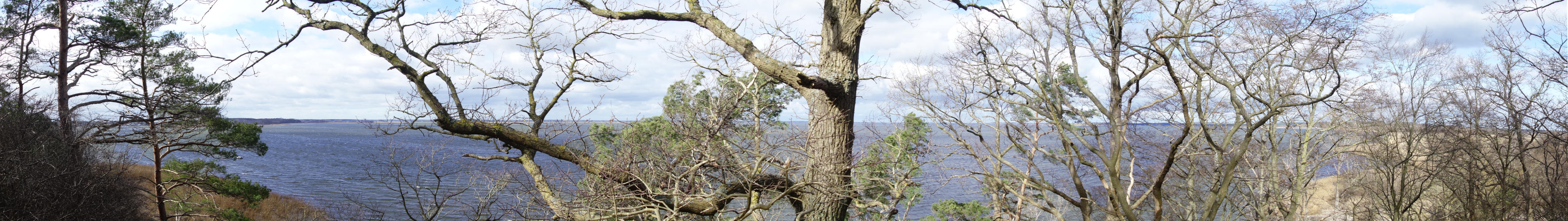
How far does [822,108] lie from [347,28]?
421 cm

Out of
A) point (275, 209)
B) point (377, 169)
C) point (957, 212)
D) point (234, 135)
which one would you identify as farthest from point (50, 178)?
point (377, 169)

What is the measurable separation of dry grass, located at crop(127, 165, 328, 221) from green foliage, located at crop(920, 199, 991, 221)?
579 inches

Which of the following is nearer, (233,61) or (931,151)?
(233,61)

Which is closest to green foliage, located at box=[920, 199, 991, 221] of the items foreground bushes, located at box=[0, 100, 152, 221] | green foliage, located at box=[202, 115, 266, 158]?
foreground bushes, located at box=[0, 100, 152, 221]

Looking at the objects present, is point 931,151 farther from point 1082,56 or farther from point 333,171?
point 333,171

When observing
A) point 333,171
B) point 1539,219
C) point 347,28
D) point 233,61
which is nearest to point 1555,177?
point 1539,219

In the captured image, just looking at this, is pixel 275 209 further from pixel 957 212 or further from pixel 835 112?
pixel 835 112

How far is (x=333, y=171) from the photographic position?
38.3 meters

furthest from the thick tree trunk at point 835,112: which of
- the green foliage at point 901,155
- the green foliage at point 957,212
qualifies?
the green foliage at point 957,212

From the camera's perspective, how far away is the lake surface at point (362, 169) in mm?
21297

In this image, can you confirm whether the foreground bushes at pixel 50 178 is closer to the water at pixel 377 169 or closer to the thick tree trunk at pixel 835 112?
the water at pixel 377 169

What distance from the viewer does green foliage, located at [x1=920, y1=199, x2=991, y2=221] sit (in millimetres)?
18641

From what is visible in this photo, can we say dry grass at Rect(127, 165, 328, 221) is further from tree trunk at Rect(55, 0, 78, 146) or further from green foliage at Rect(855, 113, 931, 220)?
green foliage at Rect(855, 113, 931, 220)

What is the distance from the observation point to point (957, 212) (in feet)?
61.3
